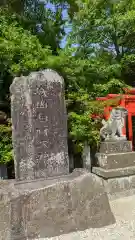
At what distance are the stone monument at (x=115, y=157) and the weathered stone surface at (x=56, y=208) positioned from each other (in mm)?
1518

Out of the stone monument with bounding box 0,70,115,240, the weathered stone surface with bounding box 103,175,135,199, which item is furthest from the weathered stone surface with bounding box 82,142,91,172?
the stone monument with bounding box 0,70,115,240

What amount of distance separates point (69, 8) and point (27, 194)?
740 cm

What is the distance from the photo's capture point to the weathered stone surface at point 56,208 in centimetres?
272

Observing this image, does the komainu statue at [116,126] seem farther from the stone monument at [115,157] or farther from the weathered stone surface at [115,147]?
the weathered stone surface at [115,147]

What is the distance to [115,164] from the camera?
4.70 m

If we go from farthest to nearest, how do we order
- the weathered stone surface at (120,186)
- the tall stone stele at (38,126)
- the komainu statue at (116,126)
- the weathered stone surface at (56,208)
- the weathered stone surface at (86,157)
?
the weathered stone surface at (86,157) < the komainu statue at (116,126) < the weathered stone surface at (120,186) < the tall stone stele at (38,126) < the weathered stone surface at (56,208)

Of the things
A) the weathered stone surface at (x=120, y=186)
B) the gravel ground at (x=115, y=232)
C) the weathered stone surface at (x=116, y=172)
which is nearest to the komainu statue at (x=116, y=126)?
the weathered stone surface at (x=116, y=172)

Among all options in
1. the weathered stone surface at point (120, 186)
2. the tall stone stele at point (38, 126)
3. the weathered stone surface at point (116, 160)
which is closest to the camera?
the tall stone stele at point (38, 126)

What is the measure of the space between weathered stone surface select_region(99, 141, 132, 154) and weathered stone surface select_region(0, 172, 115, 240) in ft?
5.70

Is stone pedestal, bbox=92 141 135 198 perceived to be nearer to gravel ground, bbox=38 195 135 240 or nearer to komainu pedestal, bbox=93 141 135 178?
komainu pedestal, bbox=93 141 135 178

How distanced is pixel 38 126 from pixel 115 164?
7.04 feet

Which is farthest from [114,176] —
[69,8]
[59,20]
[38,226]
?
[69,8]

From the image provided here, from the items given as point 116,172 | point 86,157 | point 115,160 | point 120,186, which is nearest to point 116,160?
point 115,160

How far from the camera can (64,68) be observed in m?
5.41
